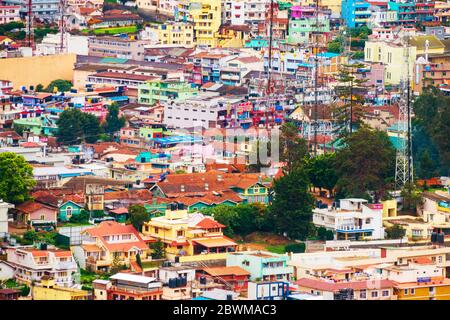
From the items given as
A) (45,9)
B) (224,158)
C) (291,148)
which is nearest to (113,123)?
(224,158)

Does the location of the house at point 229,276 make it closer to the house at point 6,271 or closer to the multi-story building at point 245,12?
the house at point 6,271

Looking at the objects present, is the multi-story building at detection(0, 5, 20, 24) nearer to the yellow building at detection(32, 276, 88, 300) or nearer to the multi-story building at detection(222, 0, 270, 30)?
the multi-story building at detection(222, 0, 270, 30)

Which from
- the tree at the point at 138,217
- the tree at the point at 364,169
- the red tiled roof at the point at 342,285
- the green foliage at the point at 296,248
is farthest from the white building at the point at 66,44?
the red tiled roof at the point at 342,285

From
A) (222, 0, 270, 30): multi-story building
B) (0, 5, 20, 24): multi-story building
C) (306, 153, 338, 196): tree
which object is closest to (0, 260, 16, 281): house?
(306, 153, 338, 196): tree

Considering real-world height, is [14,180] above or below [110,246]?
above

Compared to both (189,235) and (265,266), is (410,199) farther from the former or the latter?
(265,266)
